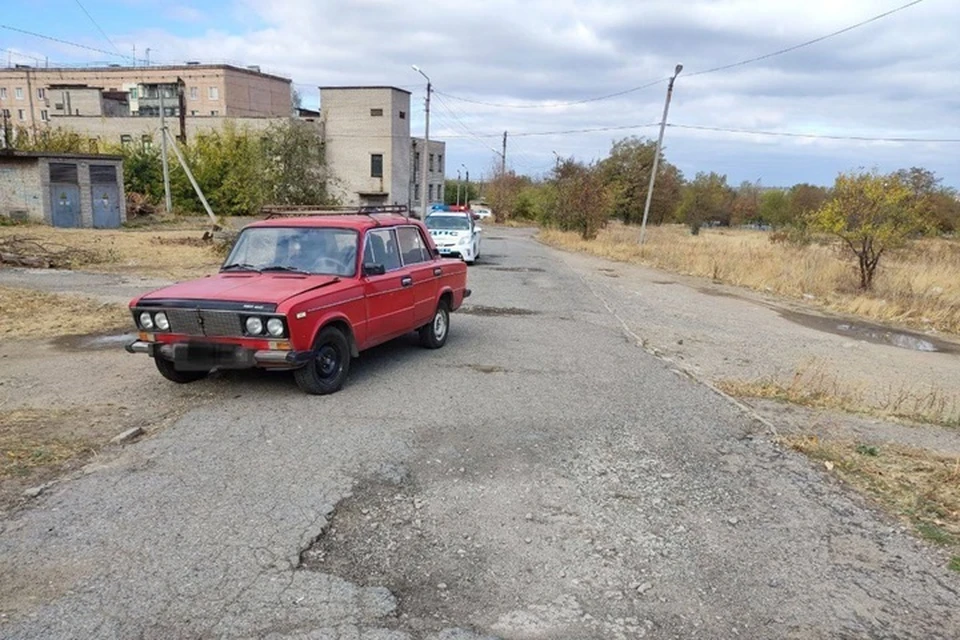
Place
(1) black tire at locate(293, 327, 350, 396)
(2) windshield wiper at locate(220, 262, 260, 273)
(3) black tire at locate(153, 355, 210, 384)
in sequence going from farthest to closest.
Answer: (2) windshield wiper at locate(220, 262, 260, 273) → (3) black tire at locate(153, 355, 210, 384) → (1) black tire at locate(293, 327, 350, 396)

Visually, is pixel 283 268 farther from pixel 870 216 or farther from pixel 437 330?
pixel 870 216

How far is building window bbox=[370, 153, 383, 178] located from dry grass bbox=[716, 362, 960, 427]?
5159 cm

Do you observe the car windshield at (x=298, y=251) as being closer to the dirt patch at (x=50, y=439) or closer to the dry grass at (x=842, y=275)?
the dirt patch at (x=50, y=439)

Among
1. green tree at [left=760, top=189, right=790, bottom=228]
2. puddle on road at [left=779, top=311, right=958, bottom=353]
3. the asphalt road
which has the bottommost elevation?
puddle on road at [left=779, top=311, right=958, bottom=353]

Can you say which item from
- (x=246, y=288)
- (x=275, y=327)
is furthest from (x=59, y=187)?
(x=275, y=327)

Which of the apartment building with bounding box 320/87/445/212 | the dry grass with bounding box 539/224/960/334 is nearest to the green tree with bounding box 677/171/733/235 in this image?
the apartment building with bounding box 320/87/445/212

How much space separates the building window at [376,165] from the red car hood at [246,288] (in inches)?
2038

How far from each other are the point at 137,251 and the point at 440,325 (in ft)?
55.6

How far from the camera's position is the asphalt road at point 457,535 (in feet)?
9.77

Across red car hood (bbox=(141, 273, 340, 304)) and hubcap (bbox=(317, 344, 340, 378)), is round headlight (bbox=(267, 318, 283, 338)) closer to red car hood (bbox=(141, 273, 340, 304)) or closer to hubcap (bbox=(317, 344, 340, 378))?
red car hood (bbox=(141, 273, 340, 304))

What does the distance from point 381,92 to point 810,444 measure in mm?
55002

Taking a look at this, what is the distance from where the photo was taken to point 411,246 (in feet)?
26.8

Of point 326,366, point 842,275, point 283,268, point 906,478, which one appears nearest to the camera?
point 906,478

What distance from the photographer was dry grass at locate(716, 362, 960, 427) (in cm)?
694
